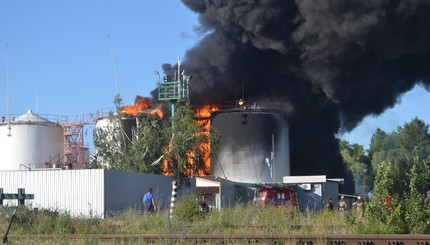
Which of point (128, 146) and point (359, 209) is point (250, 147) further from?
point (359, 209)

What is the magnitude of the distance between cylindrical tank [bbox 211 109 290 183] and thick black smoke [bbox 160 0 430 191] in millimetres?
2626

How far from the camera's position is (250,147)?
50219 millimetres

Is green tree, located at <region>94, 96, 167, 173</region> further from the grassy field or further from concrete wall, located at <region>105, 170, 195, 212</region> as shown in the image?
the grassy field

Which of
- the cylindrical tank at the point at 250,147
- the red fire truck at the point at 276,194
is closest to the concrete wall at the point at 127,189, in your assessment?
the red fire truck at the point at 276,194

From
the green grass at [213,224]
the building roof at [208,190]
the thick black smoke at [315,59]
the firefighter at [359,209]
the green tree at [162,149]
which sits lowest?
the green grass at [213,224]

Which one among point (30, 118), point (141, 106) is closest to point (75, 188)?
point (30, 118)

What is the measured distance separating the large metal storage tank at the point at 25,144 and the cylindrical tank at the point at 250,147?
43.6 ft

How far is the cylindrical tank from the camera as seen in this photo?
4994 cm

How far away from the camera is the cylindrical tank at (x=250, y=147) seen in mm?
49938

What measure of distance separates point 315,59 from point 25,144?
73.0 feet

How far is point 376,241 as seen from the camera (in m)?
12.8

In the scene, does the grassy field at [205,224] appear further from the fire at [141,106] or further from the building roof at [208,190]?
the fire at [141,106]

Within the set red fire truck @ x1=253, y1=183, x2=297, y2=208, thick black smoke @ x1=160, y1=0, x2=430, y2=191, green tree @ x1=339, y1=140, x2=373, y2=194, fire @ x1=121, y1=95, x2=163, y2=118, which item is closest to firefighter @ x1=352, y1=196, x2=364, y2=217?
red fire truck @ x1=253, y1=183, x2=297, y2=208

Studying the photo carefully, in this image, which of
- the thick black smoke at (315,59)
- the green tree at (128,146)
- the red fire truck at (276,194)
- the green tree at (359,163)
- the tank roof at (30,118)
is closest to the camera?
the red fire truck at (276,194)
